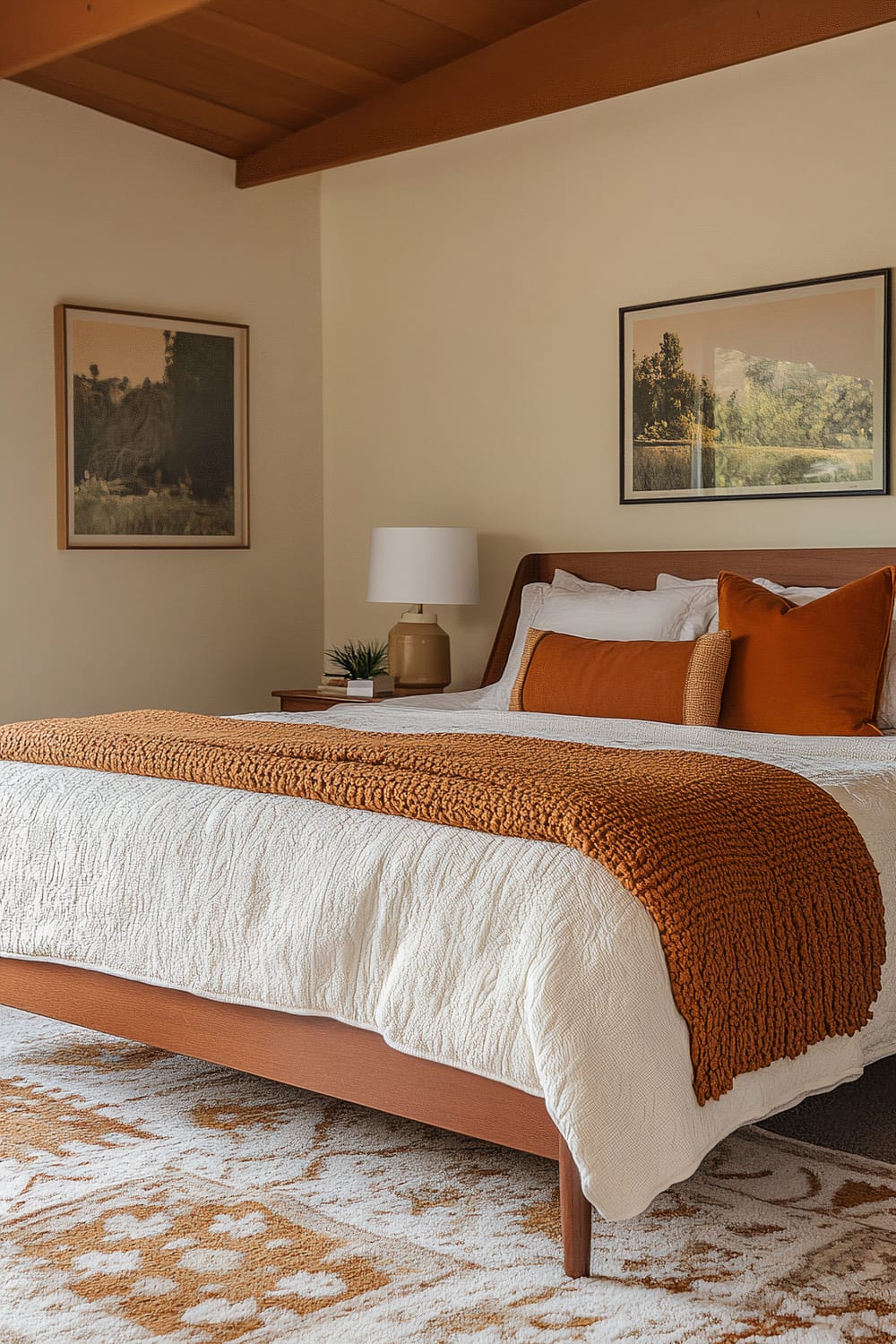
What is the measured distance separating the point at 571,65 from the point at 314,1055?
126 inches

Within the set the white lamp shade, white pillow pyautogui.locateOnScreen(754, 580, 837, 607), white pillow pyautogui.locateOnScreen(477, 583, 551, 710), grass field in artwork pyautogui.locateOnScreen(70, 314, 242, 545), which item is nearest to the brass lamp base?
the white lamp shade

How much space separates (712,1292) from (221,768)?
4.20 ft

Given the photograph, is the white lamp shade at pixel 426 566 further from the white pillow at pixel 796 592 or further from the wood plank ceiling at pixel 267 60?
the wood plank ceiling at pixel 267 60

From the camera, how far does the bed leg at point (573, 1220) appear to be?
204 cm

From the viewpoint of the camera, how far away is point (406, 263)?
17.6 feet

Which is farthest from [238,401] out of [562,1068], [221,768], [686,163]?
[562,1068]

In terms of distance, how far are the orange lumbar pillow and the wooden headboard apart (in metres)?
0.48

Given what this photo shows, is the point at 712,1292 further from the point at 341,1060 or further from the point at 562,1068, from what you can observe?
the point at 341,1060

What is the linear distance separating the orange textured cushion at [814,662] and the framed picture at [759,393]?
26.6 inches

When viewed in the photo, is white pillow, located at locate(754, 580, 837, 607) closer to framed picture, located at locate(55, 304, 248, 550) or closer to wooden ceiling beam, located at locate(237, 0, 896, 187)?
wooden ceiling beam, located at locate(237, 0, 896, 187)

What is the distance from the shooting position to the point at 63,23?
402 cm

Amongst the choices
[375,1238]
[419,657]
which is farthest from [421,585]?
[375,1238]

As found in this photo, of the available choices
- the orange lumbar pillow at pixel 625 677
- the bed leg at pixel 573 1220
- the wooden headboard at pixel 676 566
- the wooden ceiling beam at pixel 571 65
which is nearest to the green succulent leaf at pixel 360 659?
the wooden headboard at pixel 676 566

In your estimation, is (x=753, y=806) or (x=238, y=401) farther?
(x=238, y=401)
